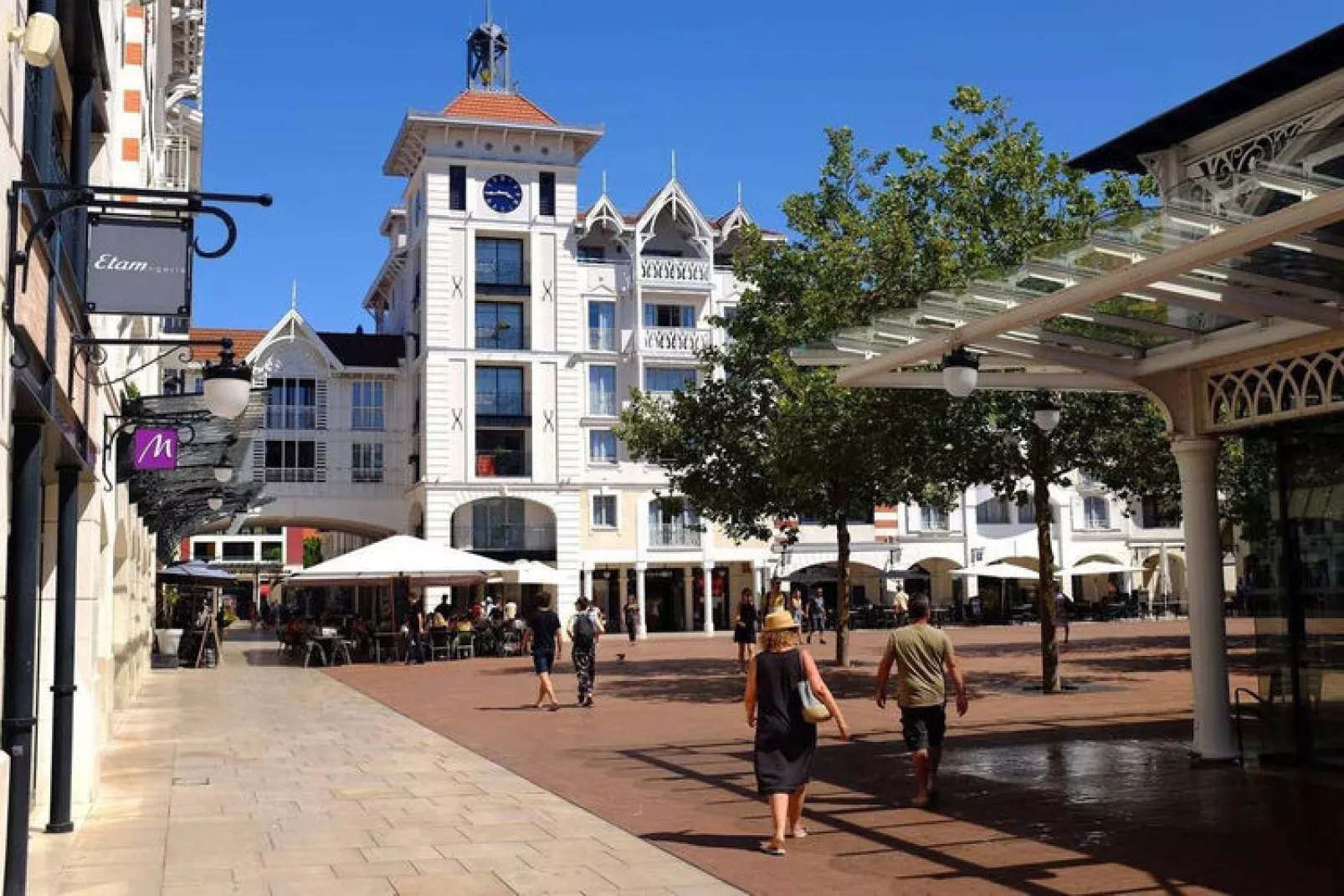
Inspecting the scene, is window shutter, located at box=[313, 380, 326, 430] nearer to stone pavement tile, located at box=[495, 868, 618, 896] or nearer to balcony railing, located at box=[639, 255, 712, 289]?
balcony railing, located at box=[639, 255, 712, 289]

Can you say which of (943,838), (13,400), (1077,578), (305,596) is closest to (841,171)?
(943,838)

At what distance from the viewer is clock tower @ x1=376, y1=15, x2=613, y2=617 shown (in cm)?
4791

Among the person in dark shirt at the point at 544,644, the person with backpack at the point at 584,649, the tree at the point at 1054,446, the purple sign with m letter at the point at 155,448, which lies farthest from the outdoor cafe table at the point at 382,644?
the purple sign with m letter at the point at 155,448

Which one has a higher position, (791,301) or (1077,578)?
(791,301)

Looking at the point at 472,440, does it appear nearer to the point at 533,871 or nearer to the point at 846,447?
the point at 846,447

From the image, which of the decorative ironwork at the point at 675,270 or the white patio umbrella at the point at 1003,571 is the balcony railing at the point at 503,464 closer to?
the decorative ironwork at the point at 675,270

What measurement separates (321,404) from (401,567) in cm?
2130

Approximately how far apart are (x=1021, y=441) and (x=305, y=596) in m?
56.3

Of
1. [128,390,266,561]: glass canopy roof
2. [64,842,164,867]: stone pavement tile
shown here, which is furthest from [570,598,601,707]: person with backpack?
[64,842,164,867]: stone pavement tile

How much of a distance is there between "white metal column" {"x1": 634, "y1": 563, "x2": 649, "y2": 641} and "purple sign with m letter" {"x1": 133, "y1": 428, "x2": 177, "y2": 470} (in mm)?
34924

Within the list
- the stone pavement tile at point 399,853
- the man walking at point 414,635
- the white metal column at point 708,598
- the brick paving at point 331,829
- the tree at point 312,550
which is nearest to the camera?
the brick paving at point 331,829

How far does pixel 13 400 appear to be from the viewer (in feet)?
21.4

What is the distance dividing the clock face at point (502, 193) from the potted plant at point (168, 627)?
17.9m

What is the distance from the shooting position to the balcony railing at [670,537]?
167 ft
